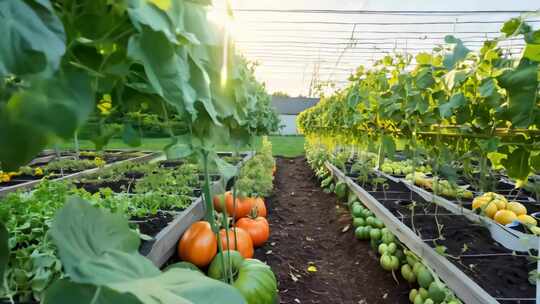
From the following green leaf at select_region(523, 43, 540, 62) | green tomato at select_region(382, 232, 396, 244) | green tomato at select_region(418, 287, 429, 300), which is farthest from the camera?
green tomato at select_region(382, 232, 396, 244)

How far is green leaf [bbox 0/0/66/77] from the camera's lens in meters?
0.28

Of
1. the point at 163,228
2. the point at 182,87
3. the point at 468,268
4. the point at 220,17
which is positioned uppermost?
the point at 220,17

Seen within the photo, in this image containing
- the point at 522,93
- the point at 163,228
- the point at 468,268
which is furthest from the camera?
the point at 163,228

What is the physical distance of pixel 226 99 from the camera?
2.81 feet

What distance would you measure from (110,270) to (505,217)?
334cm

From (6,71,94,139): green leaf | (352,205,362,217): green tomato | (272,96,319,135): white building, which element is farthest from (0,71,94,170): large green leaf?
(272,96,319,135): white building

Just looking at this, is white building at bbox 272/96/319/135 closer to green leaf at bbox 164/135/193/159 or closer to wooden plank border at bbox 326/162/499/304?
wooden plank border at bbox 326/162/499/304

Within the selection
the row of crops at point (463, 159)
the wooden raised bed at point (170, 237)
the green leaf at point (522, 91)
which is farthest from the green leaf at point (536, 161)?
the wooden raised bed at point (170, 237)

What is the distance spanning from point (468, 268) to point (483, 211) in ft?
3.06

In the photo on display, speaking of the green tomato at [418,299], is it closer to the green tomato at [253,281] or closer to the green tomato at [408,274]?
the green tomato at [408,274]

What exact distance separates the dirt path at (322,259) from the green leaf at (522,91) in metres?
1.81

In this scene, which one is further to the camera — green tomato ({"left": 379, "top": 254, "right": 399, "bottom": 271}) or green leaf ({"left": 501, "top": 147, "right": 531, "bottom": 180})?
green tomato ({"left": 379, "top": 254, "right": 399, "bottom": 271})

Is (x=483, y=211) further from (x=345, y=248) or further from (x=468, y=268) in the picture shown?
(x=345, y=248)

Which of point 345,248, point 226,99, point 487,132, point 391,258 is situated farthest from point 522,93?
point 345,248
